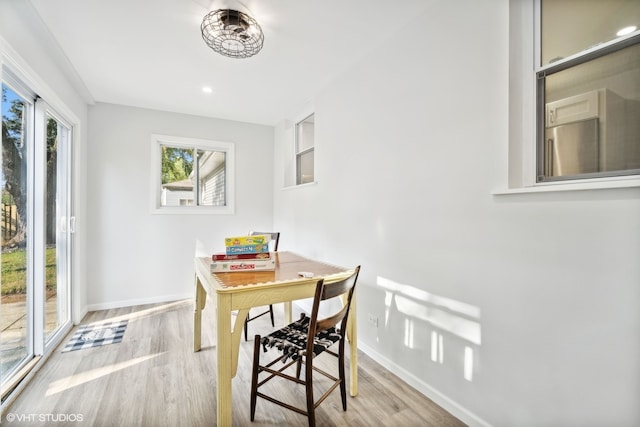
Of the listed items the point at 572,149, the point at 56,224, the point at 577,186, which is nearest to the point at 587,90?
the point at 572,149

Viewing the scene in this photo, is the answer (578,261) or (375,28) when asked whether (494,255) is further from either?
(375,28)

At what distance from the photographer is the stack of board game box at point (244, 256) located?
1917 millimetres

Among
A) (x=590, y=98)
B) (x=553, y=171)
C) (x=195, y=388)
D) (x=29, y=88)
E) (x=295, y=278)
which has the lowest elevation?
(x=195, y=388)

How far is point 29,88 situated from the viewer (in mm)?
2100

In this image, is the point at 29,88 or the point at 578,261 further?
the point at 29,88

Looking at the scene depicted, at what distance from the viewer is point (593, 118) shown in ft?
4.25

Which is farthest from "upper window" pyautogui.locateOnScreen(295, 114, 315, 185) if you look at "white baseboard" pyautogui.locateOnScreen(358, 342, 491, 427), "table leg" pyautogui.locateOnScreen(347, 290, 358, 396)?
"white baseboard" pyautogui.locateOnScreen(358, 342, 491, 427)

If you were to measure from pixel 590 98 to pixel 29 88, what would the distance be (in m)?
3.43

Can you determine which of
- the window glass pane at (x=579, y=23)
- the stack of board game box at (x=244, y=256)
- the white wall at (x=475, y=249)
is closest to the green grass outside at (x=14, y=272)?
the stack of board game box at (x=244, y=256)

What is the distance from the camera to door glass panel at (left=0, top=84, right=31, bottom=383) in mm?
1875

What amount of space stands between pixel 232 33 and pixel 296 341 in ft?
6.97

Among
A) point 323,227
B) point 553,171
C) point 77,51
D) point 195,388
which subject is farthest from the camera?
point 323,227

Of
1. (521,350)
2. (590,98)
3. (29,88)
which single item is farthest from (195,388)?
(590,98)

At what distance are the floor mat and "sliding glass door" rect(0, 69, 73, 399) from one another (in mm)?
146
